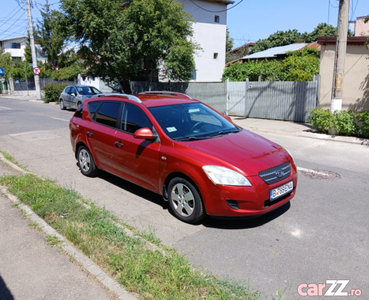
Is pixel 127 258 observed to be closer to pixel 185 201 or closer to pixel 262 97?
pixel 185 201

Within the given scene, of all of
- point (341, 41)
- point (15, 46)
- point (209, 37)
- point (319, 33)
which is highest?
point (15, 46)

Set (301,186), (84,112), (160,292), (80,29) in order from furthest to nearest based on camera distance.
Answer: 1. (80,29)
2. (84,112)
3. (301,186)
4. (160,292)

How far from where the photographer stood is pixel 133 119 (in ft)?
18.3

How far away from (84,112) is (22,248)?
346cm

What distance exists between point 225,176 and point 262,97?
1253 centimetres

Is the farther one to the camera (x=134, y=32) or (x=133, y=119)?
(x=134, y=32)

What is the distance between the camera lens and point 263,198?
4.24 m

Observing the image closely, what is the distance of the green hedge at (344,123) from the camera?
10.6 meters

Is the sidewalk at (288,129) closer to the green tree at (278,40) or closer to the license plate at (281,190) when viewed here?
the license plate at (281,190)

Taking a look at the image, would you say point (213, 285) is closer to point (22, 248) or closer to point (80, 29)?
point (22, 248)

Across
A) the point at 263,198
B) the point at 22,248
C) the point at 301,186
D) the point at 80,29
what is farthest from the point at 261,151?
the point at 80,29

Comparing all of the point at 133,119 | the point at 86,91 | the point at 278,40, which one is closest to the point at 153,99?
the point at 133,119

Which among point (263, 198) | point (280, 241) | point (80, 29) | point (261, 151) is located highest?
point (80, 29)

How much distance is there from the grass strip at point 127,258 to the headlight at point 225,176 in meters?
1.01
